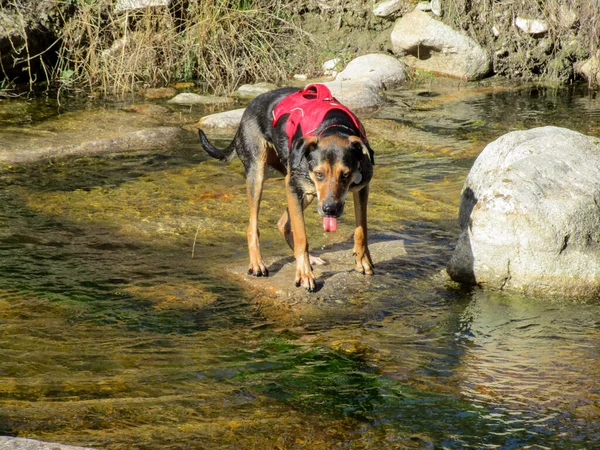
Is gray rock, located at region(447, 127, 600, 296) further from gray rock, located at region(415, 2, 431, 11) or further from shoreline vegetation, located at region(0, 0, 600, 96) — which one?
gray rock, located at region(415, 2, 431, 11)

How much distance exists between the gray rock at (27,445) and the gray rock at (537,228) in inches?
147

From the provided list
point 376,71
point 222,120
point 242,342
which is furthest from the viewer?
point 376,71

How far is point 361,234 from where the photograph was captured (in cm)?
632

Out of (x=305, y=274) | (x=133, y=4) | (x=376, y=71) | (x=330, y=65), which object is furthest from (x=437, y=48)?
(x=305, y=274)

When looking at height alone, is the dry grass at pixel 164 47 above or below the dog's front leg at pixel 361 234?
above

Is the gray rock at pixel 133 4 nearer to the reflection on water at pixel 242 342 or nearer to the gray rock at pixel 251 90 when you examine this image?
the gray rock at pixel 251 90

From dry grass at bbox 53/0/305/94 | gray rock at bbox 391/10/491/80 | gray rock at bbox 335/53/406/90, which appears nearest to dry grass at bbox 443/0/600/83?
gray rock at bbox 391/10/491/80

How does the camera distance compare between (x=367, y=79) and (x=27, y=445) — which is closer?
(x=27, y=445)

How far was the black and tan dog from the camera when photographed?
5.90m

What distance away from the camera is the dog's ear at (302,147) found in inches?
234

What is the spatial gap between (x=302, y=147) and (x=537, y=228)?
75.9 inches

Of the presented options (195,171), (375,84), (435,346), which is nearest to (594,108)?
(375,84)

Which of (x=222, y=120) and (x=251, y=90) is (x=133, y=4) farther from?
(x=222, y=120)

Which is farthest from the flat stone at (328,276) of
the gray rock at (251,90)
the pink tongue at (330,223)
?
the gray rock at (251,90)
